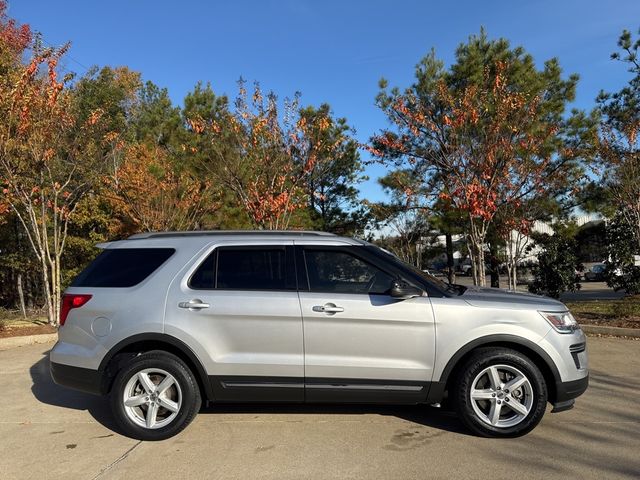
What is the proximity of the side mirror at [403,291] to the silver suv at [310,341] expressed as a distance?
1cm

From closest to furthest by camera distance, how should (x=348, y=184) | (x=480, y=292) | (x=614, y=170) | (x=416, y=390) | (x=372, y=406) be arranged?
1. (x=416, y=390)
2. (x=480, y=292)
3. (x=372, y=406)
4. (x=614, y=170)
5. (x=348, y=184)

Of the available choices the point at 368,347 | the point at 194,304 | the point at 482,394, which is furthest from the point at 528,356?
the point at 194,304

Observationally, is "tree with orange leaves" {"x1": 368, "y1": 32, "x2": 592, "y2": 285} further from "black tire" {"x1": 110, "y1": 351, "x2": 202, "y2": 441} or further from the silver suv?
"black tire" {"x1": 110, "y1": 351, "x2": 202, "y2": 441}

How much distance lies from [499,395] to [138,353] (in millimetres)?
3143

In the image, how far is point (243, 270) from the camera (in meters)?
4.64

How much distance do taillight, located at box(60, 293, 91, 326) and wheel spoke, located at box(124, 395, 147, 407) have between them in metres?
0.95

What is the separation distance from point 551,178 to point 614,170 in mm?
1289

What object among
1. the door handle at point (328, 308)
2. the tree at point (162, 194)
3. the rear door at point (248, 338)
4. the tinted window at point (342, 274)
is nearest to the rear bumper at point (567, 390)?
the tinted window at point (342, 274)

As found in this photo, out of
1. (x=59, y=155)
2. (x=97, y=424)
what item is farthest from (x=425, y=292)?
(x=59, y=155)

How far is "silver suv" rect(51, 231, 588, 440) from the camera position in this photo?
171 inches

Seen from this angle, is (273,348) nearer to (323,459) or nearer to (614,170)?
(323,459)

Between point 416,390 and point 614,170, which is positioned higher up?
point 614,170

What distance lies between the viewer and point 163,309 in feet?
14.7

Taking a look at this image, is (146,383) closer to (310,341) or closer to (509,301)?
(310,341)
